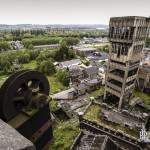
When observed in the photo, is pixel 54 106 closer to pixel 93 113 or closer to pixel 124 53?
pixel 93 113

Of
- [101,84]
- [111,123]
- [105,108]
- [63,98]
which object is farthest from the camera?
[101,84]

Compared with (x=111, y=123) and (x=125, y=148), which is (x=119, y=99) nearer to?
(x=111, y=123)

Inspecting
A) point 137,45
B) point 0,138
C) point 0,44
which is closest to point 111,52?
point 137,45

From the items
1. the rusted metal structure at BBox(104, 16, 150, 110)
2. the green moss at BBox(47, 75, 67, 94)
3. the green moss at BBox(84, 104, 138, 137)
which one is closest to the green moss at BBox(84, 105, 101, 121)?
the green moss at BBox(84, 104, 138, 137)

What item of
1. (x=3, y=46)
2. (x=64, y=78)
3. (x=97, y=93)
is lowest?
(x=97, y=93)

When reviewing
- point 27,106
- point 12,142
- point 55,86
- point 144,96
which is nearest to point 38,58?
point 55,86

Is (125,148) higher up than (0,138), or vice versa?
(0,138)

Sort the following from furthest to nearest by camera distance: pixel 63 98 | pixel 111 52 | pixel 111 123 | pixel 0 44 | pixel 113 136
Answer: pixel 0 44 < pixel 63 98 < pixel 111 52 < pixel 111 123 < pixel 113 136
